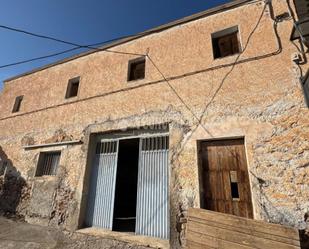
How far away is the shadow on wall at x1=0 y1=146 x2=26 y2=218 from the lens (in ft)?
21.9

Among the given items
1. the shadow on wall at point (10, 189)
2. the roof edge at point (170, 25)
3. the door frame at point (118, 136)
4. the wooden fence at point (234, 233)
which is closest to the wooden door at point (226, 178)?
the wooden fence at point (234, 233)

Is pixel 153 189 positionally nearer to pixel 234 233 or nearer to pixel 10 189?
pixel 234 233

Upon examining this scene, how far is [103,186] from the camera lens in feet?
18.4

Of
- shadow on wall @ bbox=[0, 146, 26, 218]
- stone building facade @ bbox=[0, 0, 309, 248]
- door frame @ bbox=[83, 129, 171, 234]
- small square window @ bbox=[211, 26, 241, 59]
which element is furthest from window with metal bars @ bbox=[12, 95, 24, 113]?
small square window @ bbox=[211, 26, 241, 59]

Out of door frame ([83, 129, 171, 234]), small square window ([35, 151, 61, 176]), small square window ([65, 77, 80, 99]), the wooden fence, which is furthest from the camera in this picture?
small square window ([65, 77, 80, 99])

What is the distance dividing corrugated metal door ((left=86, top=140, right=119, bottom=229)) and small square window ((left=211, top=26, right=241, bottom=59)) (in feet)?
13.1

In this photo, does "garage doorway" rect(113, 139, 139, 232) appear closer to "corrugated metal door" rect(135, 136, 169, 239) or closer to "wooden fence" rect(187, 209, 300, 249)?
"corrugated metal door" rect(135, 136, 169, 239)

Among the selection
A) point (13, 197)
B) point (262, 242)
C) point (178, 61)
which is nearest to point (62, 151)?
point (13, 197)

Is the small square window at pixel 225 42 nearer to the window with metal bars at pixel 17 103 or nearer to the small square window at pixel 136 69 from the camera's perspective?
the small square window at pixel 136 69

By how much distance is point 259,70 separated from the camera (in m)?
4.53

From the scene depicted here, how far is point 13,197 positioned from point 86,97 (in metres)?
4.45

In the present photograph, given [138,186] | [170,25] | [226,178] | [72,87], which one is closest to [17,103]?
[72,87]

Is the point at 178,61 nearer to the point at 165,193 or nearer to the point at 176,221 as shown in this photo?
the point at 165,193

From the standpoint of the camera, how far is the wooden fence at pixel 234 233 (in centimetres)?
300
